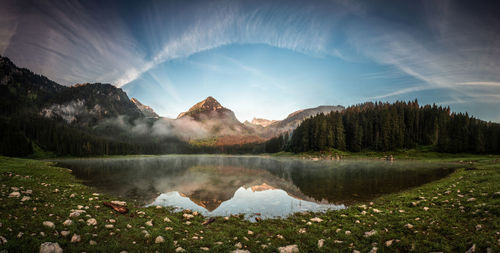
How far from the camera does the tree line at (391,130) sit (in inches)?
3199

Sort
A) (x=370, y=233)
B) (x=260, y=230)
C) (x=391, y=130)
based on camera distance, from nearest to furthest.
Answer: (x=370, y=233)
(x=260, y=230)
(x=391, y=130)

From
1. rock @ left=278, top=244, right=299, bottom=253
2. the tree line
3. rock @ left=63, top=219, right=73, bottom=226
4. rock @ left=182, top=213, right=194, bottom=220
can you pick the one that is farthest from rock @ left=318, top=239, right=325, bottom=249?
the tree line

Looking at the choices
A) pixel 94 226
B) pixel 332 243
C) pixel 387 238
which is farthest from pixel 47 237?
pixel 387 238

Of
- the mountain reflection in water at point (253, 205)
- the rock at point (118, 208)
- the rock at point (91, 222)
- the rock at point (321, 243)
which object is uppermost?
the rock at point (91, 222)

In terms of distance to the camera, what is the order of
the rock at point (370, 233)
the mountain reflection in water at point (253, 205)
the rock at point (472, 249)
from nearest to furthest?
the rock at point (472, 249) < the rock at point (370, 233) < the mountain reflection in water at point (253, 205)

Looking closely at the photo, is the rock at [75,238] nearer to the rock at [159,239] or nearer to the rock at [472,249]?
the rock at [159,239]

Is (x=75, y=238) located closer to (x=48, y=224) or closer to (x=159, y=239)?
(x=48, y=224)

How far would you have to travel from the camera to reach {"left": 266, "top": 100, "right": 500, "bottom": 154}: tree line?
81250 millimetres

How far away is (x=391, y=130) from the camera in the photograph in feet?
315

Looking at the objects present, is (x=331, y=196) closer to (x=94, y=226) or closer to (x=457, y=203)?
(x=457, y=203)

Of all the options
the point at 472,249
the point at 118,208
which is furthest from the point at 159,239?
the point at 472,249

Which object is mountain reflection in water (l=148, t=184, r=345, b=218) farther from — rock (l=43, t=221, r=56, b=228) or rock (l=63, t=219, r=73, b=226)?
rock (l=43, t=221, r=56, b=228)

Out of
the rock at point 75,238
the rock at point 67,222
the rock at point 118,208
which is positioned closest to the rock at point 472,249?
the rock at point 75,238

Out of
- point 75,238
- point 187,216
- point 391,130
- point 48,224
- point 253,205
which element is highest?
point 391,130
